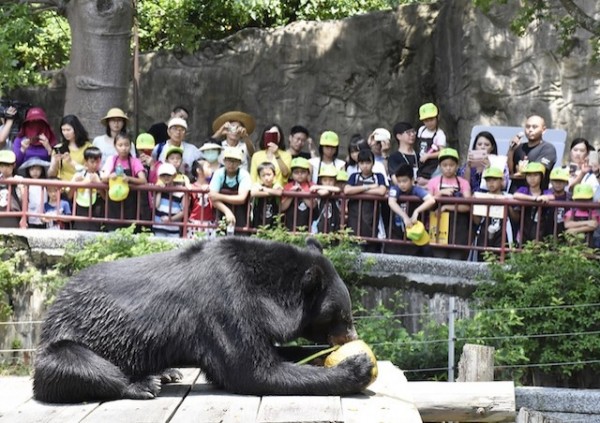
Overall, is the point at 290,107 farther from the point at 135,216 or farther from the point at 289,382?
the point at 289,382

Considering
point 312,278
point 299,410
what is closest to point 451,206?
point 312,278

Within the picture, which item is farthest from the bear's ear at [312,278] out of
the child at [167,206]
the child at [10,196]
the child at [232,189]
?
the child at [10,196]

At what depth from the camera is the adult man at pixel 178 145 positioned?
12.6m

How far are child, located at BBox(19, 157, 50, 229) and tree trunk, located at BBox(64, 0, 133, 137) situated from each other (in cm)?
199

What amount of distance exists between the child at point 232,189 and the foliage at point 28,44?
12.5 feet

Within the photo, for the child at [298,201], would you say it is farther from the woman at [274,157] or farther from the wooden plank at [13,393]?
the wooden plank at [13,393]

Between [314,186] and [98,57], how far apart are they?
4204 mm

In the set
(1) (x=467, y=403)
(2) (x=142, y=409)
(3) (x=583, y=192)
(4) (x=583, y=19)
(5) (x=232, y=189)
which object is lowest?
(1) (x=467, y=403)

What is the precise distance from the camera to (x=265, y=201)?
1196cm

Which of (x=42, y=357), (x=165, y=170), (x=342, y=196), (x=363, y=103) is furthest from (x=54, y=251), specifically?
(x=363, y=103)

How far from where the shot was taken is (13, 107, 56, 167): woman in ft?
42.6

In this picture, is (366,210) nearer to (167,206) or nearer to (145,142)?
(167,206)

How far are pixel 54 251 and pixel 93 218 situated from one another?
0.56m

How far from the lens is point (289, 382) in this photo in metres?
5.87
